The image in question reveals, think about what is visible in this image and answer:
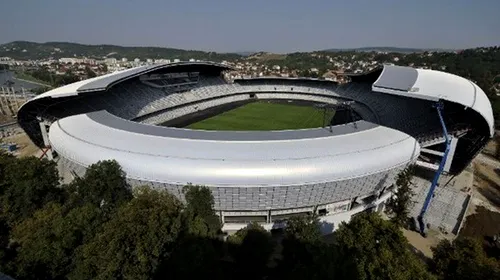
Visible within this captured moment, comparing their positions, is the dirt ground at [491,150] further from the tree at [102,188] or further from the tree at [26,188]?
the tree at [26,188]

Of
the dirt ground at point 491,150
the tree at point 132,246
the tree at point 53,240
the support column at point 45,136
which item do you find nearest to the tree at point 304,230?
the tree at point 132,246

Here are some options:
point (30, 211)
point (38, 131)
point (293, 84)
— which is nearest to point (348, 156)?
point (30, 211)

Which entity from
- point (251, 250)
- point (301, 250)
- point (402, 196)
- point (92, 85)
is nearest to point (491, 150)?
point (402, 196)

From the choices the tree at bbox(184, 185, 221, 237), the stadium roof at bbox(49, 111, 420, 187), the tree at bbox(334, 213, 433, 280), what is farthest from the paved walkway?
the tree at bbox(184, 185, 221, 237)

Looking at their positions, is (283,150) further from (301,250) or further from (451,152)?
(451,152)

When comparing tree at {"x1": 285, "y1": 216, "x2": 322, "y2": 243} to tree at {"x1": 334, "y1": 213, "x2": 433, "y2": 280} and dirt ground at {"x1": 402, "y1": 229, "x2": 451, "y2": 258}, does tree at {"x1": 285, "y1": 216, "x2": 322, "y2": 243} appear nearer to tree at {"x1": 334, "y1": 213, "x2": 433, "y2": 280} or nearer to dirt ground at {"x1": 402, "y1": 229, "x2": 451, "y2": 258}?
tree at {"x1": 334, "y1": 213, "x2": 433, "y2": 280}

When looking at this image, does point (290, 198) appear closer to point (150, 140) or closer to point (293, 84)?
point (150, 140)

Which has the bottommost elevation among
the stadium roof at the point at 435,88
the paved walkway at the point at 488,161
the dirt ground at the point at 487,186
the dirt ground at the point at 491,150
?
the dirt ground at the point at 491,150
